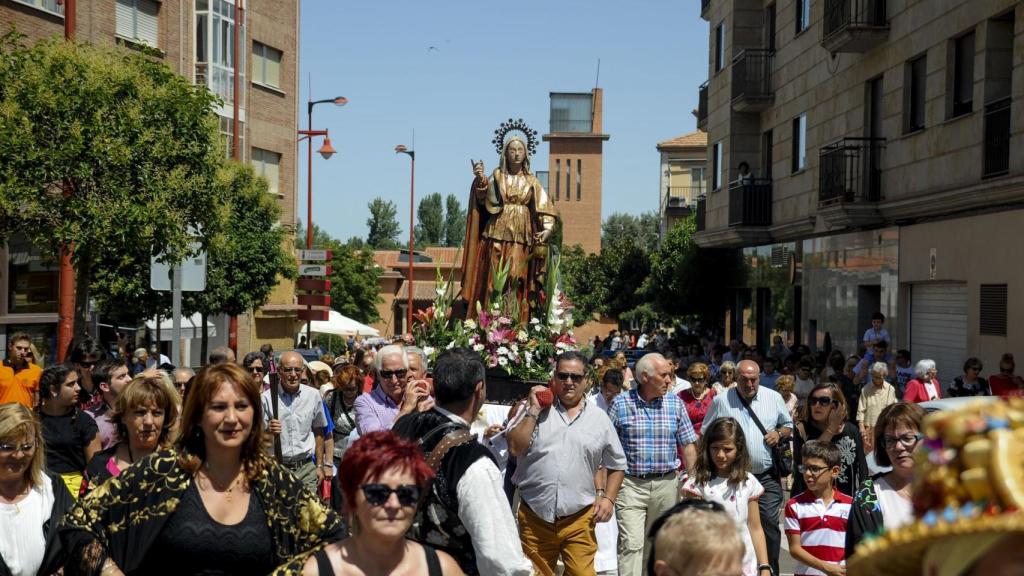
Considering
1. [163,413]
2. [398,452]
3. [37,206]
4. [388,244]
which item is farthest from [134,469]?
[388,244]

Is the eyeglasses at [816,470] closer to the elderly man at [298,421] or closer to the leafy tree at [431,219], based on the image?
the elderly man at [298,421]

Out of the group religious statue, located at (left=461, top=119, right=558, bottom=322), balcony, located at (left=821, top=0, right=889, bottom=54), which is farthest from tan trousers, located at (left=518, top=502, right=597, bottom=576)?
balcony, located at (left=821, top=0, right=889, bottom=54)

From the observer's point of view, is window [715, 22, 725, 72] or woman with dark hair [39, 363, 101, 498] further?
window [715, 22, 725, 72]

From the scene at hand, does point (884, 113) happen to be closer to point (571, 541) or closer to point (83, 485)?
point (571, 541)

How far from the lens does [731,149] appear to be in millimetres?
32438

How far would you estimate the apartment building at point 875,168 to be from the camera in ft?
62.5

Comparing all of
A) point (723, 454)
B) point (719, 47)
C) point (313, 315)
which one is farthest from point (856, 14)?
point (723, 454)

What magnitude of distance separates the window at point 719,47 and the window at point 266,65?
611 inches

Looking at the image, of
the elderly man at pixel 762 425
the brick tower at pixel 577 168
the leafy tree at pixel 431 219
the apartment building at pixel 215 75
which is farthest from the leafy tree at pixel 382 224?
the elderly man at pixel 762 425

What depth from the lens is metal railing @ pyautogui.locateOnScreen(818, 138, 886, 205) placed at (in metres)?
23.7

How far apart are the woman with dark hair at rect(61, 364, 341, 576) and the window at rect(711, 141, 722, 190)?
3064cm

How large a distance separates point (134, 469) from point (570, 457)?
163 inches

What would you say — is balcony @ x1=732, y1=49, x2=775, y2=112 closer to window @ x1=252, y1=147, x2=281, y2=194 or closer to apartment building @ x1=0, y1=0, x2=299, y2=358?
apartment building @ x1=0, y1=0, x2=299, y2=358

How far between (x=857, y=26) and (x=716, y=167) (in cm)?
1204
